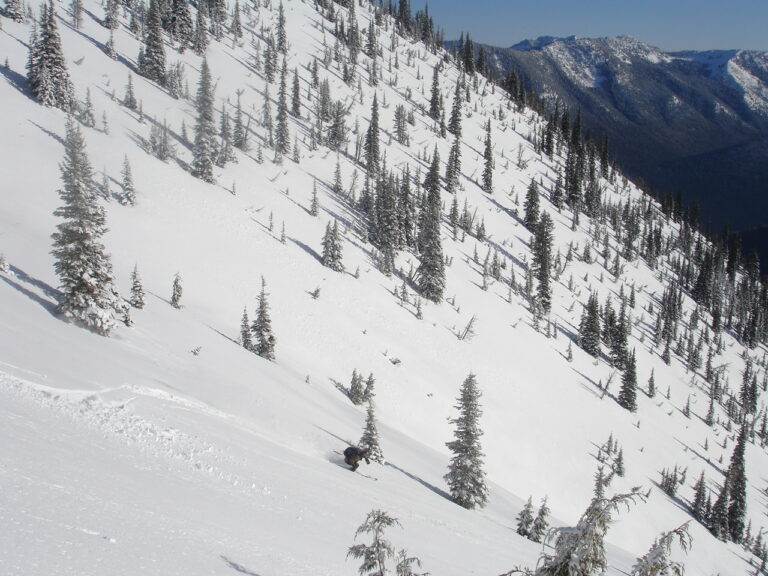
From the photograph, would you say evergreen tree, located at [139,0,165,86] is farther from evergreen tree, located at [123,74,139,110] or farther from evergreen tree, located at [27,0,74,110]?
evergreen tree, located at [27,0,74,110]

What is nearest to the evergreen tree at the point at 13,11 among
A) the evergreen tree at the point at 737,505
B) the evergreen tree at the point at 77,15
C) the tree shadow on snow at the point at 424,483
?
the evergreen tree at the point at 77,15

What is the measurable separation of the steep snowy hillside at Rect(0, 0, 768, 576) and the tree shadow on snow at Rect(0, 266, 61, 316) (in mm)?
177

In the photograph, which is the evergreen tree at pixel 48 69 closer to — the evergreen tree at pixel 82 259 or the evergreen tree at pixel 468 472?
the evergreen tree at pixel 82 259

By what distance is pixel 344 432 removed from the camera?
23.9 m

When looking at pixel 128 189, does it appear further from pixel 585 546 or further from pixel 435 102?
pixel 435 102

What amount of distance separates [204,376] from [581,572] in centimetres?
1831

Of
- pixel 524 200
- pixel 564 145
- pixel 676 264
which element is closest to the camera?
pixel 524 200

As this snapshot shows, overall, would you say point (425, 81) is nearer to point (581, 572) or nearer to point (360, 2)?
point (360, 2)

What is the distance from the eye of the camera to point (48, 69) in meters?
51.1

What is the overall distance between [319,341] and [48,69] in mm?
40536

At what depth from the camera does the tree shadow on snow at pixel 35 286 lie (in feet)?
70.2

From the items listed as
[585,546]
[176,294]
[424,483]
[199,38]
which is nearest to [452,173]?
[199,38]

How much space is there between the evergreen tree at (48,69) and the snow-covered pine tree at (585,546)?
2496 inches

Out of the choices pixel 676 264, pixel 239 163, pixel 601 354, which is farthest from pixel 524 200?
pixel 239 163
